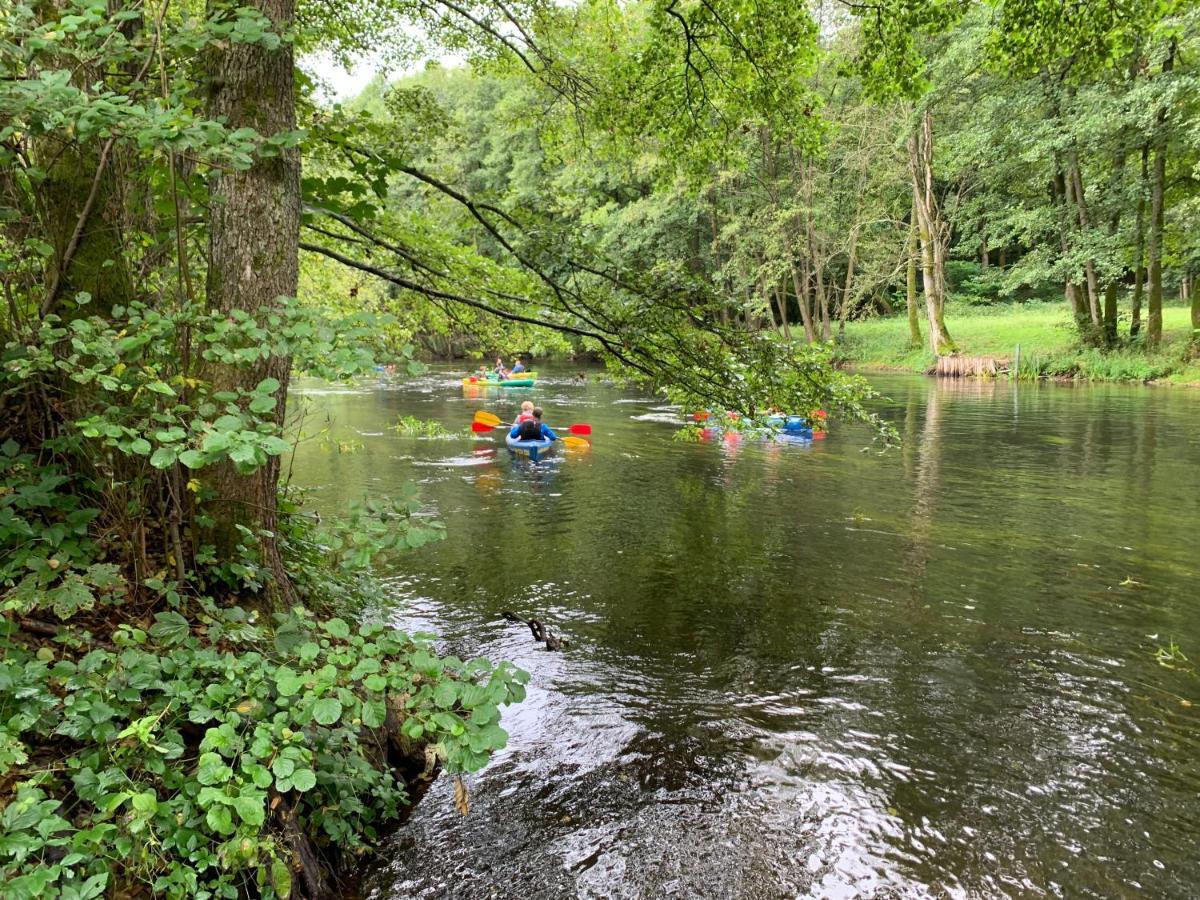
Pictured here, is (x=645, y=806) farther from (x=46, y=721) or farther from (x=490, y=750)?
(x=46, y=721)

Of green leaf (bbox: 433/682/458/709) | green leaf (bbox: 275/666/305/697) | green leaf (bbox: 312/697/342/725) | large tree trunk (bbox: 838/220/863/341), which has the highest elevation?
large tree trunk (bbox: 838/220/863/341)

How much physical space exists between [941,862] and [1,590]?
161 inches

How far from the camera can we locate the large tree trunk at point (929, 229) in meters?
28.9

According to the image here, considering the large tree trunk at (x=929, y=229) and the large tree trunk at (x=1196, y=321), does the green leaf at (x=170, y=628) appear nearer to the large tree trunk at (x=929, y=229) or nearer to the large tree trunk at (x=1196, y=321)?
the large tree trunk at (x=1196, y=321)

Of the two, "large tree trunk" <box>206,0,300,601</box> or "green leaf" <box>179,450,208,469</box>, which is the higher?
"large tree trunk" <box>206,0,300,601</box>

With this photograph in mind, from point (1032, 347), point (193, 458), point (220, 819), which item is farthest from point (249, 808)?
point (1032, 347)

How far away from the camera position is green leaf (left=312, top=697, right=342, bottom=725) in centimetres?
231

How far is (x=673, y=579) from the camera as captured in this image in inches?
300

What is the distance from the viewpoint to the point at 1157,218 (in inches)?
887

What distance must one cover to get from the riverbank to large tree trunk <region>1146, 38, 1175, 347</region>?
0.76 m

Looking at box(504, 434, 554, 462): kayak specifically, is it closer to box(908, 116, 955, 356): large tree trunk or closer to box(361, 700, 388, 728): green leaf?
box(361, 700, 388, 728): green leaf

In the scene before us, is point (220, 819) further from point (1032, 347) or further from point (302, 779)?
point (1032, 347)

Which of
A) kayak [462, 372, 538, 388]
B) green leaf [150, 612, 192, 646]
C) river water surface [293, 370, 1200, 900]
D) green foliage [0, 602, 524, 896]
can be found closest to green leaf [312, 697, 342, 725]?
green foliage [0, 602, 524, 896]

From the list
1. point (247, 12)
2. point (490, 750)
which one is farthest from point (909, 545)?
point (247, 12)
